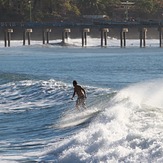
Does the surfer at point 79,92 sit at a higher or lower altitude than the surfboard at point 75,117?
higher

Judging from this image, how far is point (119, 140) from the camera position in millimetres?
17844

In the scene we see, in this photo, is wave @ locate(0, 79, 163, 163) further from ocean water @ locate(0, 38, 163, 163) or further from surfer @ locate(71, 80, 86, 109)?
surfer @ locate(71, 80, 86, 109)

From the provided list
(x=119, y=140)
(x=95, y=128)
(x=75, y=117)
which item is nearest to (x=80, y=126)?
(x=75, y=117)

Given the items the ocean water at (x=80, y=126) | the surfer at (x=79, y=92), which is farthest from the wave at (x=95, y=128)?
the surfer at (x=79, y=92)

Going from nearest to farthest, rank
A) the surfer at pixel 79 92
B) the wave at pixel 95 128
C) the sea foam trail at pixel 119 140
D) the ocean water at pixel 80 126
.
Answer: the sea foam trail at pixel 119 140
the wave at pixel 95 128
the ocean water at pixel 80 126
the surfer at pixel 79 92

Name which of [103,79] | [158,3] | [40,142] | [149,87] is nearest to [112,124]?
[40,142]

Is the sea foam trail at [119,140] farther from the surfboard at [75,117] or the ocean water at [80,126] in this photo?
the surfboard at [75,117]

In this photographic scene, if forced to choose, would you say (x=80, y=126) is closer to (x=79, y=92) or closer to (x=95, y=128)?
(x=79, y=92)

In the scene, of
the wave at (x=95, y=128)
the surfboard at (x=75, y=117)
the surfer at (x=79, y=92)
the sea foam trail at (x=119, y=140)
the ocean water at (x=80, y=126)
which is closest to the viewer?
the sea foam trail at (x=119, y=140)

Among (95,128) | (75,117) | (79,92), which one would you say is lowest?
(75,117)

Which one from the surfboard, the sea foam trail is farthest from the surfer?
the sea foam trail

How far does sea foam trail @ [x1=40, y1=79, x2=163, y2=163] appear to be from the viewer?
54.7 feet

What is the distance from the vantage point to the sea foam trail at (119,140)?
16672 mm

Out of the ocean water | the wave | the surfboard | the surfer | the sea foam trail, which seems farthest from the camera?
the surfer
